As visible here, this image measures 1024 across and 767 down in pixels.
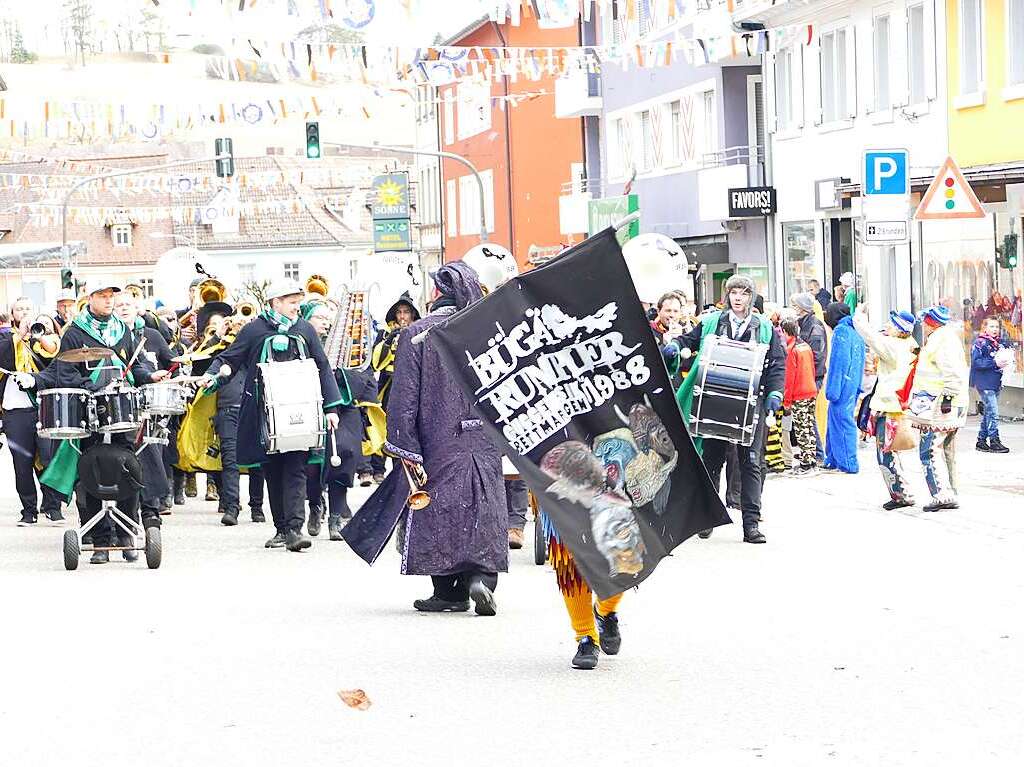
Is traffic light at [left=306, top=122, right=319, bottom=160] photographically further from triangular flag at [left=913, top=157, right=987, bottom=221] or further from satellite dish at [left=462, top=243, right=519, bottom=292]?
satellite dish at [left=462, top=243, right=519, bottom=292]

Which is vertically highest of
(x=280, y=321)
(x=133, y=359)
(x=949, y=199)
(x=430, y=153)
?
(x=430, y=153)

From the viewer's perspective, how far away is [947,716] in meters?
7.28

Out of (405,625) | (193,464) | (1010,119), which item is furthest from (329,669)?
(1010,119)

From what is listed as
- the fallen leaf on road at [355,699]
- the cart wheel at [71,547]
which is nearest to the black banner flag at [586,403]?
the fallen leaf on road at [355,699]

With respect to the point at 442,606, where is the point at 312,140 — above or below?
above

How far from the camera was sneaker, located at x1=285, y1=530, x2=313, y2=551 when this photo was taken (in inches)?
536

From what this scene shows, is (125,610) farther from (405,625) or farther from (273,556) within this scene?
(273,556)

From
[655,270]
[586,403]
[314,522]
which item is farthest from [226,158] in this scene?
[586,403]

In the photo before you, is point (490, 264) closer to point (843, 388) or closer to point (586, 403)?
point (586, 403)

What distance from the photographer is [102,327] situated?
12.7m

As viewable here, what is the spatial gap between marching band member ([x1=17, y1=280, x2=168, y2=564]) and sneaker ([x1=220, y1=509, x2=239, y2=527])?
98.7 inches

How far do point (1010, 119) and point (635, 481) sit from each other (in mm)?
19622

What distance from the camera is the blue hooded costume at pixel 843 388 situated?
18922 millimetres

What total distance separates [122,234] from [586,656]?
286 ft
